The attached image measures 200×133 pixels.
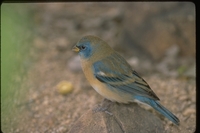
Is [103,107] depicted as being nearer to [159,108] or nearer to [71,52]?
[159,108]

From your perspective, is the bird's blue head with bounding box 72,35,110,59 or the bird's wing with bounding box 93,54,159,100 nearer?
the bird's wing with bounding box 93,54,159,100

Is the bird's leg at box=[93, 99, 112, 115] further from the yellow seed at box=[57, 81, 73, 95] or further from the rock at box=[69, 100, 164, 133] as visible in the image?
the yellow seed at box=[57, 81, 73, 95]

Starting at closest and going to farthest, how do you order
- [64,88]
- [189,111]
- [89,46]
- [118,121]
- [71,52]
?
1. [118,121]
2. [89,46]
3. [189,111]
4. [64,88]
5. [71,52]

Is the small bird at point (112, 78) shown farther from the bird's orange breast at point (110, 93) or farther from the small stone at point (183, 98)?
the small stone at point (183, 98)

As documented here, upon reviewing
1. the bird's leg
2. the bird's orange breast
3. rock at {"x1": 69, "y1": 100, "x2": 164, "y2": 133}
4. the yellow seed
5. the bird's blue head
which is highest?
the bird's blue head

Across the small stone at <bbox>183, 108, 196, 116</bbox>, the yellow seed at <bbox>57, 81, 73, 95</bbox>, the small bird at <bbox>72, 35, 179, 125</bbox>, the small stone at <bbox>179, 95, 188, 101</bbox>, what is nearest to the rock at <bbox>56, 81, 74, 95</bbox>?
the yellow seed at <bbox>57, 81, 73, 95</bbox>

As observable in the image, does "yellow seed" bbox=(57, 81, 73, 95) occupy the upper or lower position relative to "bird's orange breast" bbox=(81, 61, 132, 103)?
lower

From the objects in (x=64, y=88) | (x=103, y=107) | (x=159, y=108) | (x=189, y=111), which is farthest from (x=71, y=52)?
(x=159, y=108)
